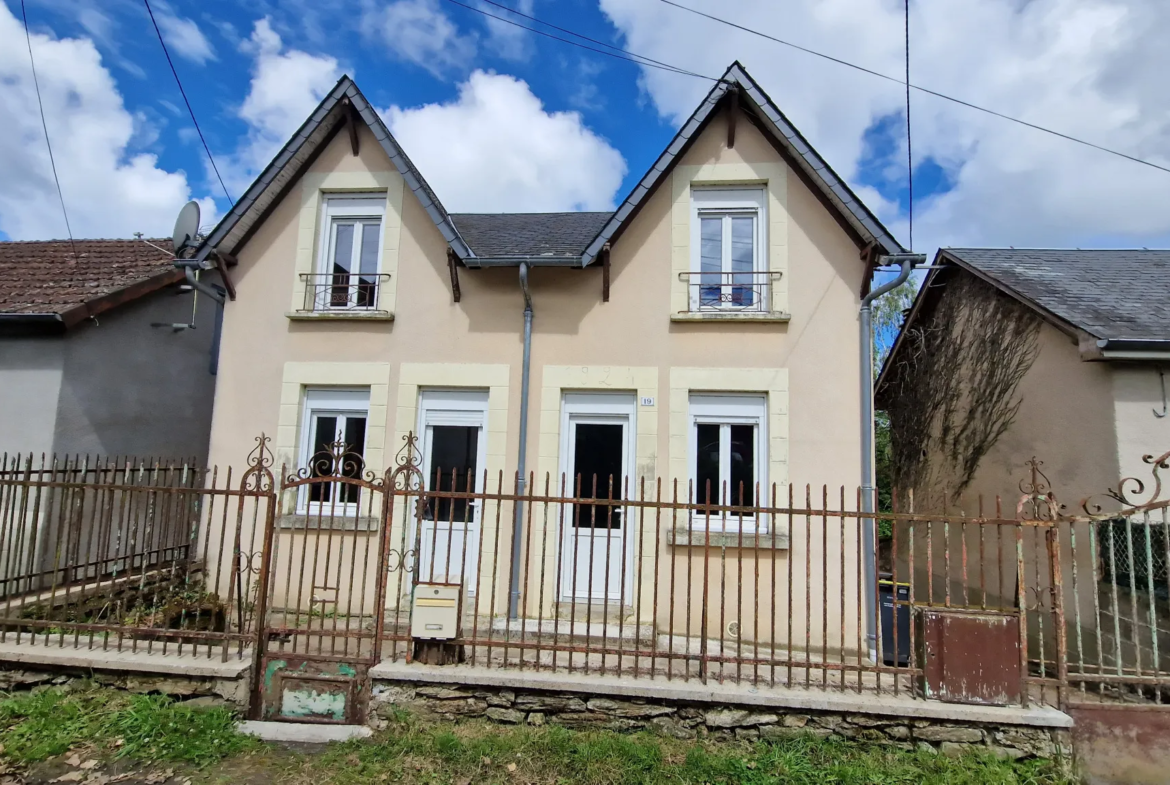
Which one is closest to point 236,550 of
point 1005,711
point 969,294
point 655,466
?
point 655,466

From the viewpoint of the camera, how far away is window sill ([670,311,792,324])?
661 cm

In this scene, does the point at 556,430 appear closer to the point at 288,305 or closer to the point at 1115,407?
the point at 288,305

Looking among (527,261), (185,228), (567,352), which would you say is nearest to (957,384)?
(567,352)

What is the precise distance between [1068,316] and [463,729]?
7.58 m

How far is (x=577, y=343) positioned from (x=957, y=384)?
6459 mm

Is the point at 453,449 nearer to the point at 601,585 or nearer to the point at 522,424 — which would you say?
the point at 522,424

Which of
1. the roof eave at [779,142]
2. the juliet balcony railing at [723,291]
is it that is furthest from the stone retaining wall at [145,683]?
the juliet balcony railing at [723,291]

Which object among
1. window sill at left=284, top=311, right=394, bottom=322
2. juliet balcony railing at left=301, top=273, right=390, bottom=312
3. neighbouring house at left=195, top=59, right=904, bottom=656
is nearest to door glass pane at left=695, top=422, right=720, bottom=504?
neighbouring house at left=195, top=59, right=904, bottom=656

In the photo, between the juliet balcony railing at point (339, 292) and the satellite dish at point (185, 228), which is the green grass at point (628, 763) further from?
the satellite dish at point (185, 228)

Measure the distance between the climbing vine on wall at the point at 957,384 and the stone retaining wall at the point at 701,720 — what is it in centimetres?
503

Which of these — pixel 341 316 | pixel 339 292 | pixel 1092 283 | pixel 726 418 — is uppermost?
pixel 1092 283

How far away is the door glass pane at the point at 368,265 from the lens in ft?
24.2

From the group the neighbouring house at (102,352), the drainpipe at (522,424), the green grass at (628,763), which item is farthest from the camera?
the neighbouring house at (102,352)

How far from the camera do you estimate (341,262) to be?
7.54 meters
